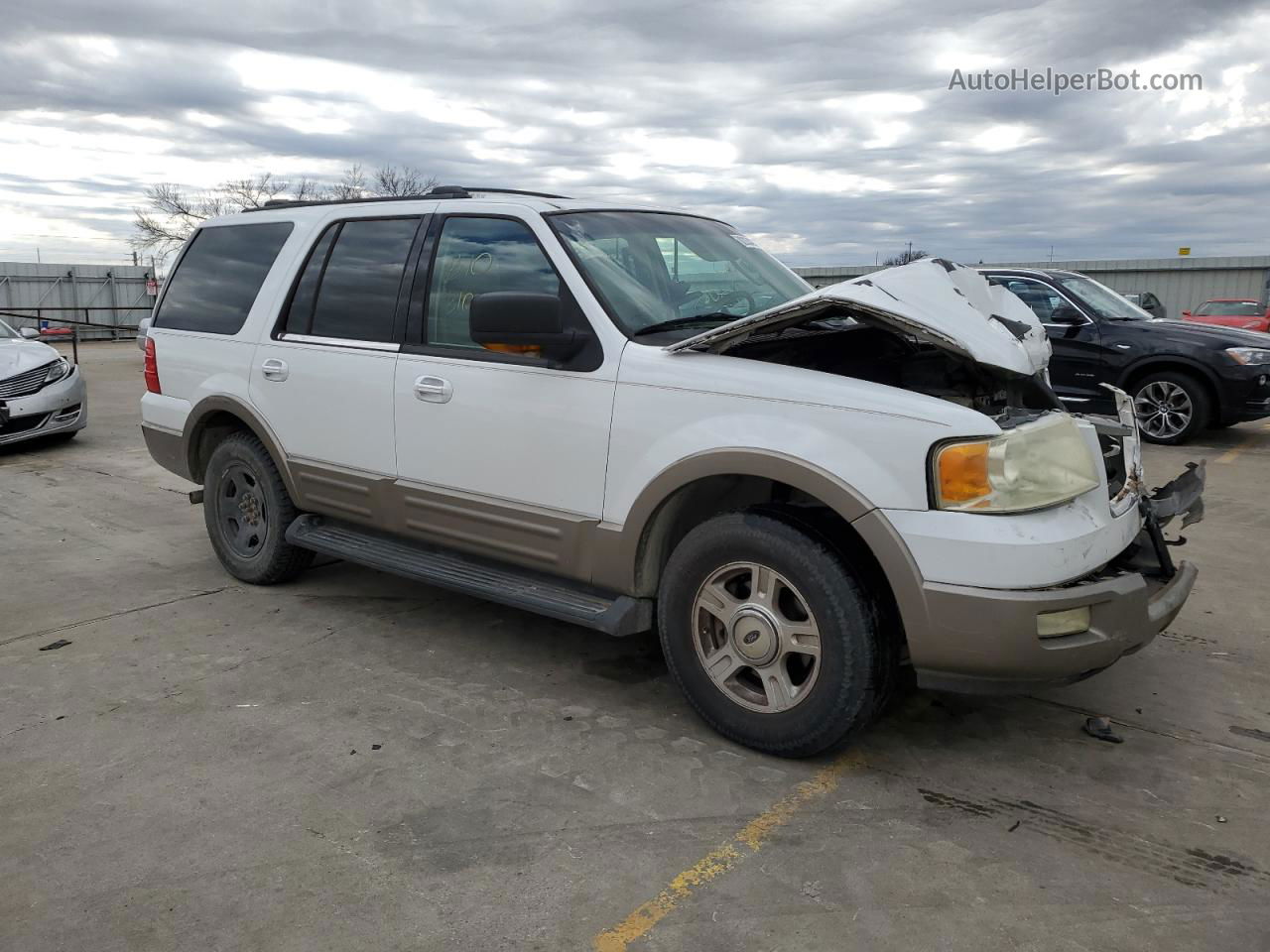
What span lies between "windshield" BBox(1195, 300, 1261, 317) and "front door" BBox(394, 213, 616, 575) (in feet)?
62.4

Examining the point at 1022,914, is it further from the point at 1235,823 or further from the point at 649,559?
the point at 649,559

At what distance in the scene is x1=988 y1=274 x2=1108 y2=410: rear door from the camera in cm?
1020

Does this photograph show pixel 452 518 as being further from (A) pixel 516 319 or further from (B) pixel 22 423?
(B) pixel 22 423

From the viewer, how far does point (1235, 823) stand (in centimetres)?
312

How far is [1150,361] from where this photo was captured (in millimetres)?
9945

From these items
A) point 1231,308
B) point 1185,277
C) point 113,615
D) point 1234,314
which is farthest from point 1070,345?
point 1185,277

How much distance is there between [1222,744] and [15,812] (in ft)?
13.4

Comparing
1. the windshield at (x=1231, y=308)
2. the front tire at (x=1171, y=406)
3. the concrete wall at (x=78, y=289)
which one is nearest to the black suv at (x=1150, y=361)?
the front tire at (x=1171, y=406)

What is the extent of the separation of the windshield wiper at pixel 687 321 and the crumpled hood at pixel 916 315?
0.21 metres

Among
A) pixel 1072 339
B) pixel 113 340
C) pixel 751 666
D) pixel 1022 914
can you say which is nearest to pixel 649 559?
pixel 751 666

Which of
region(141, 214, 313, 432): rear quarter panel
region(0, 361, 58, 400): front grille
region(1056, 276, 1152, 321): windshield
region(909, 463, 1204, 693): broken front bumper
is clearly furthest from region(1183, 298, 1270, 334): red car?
region(0, 361, 58, 400): front grille

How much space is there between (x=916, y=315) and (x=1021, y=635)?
105 centimetres

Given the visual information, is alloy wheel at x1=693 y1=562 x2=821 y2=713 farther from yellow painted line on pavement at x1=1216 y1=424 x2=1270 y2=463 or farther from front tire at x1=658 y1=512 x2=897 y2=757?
yellow painted line on pavement at x1=1216 y1=424 x2=1270 y2=463

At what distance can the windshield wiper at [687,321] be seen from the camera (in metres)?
3.88
